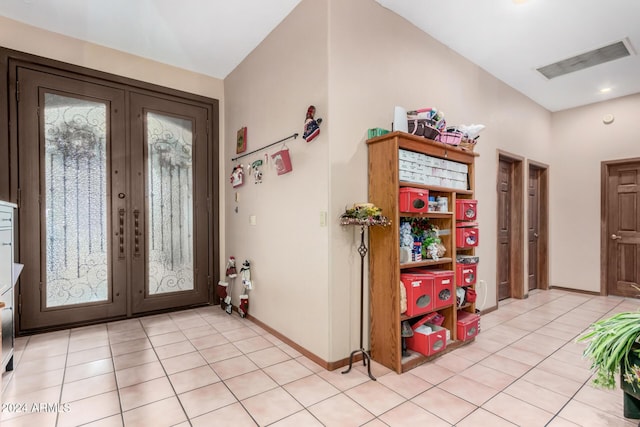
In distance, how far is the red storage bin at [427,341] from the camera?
8.54 feet

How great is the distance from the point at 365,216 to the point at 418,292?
799mm

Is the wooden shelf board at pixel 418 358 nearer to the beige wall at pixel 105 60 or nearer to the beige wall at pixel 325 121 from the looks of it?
the beige wall at pixel 325 121

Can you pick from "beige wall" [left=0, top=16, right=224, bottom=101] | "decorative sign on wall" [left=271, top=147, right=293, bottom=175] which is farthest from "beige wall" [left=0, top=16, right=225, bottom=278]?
"decorative sign on wall" [left=271, top=147, right=293, bottom=175]

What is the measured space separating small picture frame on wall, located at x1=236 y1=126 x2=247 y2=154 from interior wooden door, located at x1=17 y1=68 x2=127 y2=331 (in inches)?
53.1

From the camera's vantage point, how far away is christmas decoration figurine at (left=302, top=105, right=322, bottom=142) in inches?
104

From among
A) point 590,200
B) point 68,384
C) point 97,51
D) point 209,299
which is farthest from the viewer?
point 590,200

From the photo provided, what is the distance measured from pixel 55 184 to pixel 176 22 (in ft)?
7.15

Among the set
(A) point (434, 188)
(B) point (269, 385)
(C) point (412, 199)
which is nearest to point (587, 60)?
(A) point (434, 188)

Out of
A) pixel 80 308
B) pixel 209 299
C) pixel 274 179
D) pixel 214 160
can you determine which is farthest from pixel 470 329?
pixel 80 308

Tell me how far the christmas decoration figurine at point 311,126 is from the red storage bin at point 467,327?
7.27 feet

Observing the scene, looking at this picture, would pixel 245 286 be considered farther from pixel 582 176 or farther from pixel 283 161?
pixel 582 176

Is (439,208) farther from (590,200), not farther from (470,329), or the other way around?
(590,200)

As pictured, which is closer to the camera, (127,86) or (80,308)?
(80,308)

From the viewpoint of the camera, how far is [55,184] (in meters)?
3.45
